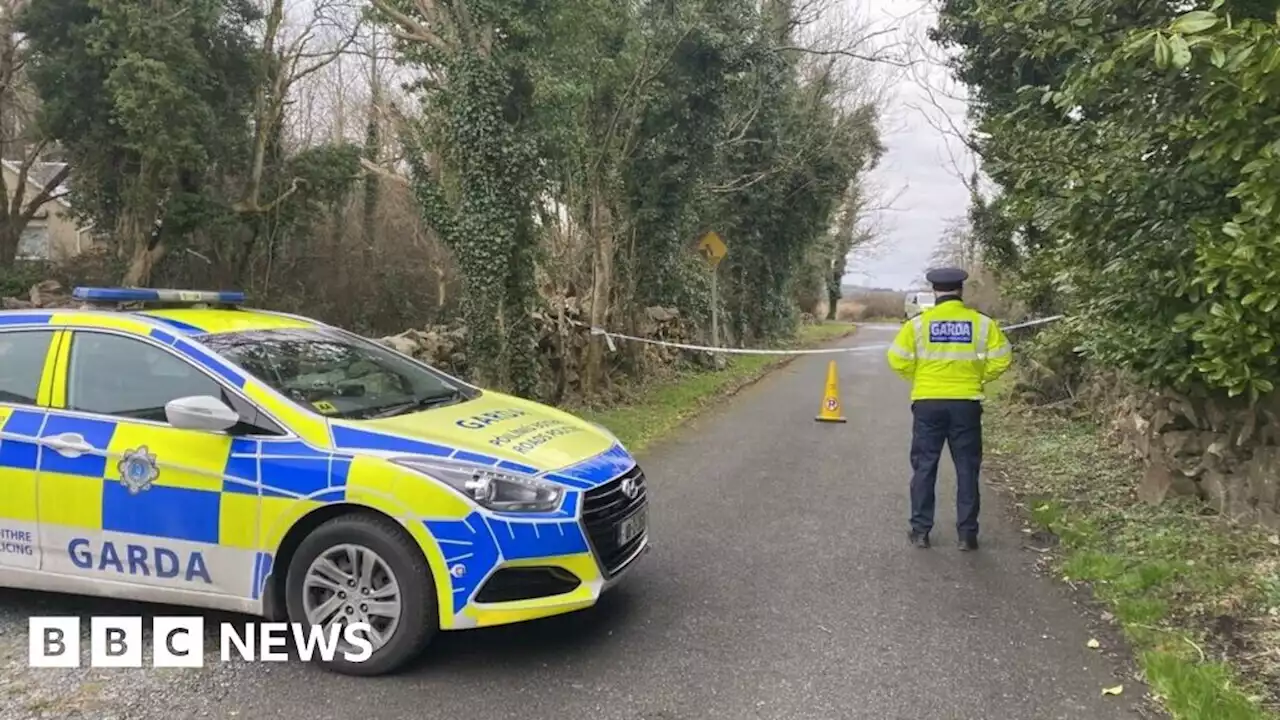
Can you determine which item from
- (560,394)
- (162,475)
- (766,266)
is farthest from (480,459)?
(766,266)

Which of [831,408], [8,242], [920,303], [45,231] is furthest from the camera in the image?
[45,231]

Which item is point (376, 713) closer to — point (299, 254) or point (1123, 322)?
point (1123, 322)

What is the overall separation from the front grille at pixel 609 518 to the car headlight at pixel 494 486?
20 centimetres

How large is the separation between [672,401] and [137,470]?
10.9m

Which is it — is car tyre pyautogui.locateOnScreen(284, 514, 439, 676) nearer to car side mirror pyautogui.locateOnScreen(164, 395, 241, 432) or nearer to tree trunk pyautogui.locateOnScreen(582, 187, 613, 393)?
car side mirror pyautogui.locateOnScreen(164, 395, 241, 432)

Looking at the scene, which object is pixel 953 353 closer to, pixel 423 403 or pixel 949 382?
pixel 949 382

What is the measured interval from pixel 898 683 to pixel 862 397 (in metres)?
11.8

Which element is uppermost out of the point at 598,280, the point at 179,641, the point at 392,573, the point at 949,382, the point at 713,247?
the point at 713,247

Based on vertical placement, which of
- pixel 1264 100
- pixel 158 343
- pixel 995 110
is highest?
pixel 995 110

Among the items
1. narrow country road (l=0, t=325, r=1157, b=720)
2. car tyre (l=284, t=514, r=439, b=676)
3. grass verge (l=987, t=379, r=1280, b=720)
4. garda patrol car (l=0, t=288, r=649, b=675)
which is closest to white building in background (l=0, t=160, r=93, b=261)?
garda patrol car (l=0, t=288, r=649, b=675)

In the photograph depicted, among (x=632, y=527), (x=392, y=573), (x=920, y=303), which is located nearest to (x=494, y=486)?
(x=392, y=573)

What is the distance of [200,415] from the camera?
4.29 metres

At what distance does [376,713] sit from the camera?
389 centimetres

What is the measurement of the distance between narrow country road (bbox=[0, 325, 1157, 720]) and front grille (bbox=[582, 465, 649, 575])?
0.44 meters
